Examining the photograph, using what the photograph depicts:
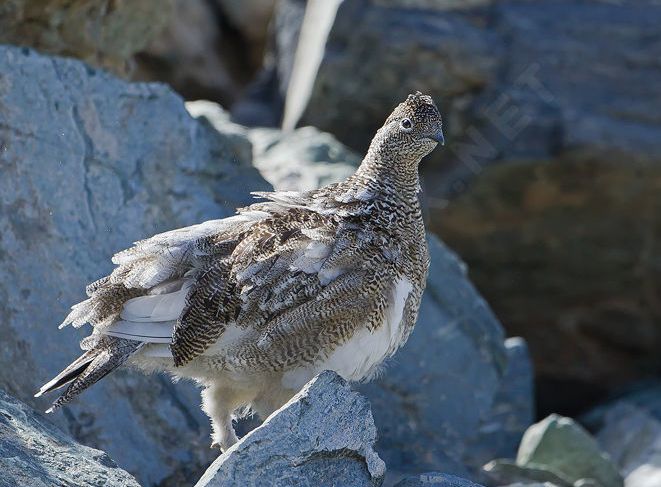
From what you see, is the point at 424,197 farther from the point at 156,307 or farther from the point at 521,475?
the point at 156,307

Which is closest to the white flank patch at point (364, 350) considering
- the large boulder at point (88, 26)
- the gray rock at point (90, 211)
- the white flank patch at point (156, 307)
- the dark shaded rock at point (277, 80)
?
the white flank patch at point (156, 307)

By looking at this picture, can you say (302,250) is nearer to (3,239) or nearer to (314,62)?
(3,239)

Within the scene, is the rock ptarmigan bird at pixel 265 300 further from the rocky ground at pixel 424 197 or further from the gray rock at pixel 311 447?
the gray rock at pixel 311 447

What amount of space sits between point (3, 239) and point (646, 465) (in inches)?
199

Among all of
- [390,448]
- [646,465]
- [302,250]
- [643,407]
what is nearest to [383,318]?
[302,250]

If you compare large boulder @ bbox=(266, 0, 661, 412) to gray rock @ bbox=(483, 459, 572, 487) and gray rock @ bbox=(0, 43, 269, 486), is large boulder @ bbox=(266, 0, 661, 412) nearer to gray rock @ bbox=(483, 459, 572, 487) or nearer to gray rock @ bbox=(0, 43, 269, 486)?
gray rock @ bbox=(483, 459, 572, 487)

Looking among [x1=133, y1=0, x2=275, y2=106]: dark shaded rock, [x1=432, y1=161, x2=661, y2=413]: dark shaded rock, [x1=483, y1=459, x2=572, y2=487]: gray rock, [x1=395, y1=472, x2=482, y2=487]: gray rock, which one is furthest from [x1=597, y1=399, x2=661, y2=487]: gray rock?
[x1=133, y1=0, x2=275, y2=106]: dark shaded rock

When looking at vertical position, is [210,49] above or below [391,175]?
below

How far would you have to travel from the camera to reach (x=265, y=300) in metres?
6.02

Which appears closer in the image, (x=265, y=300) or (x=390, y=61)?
(x=265, y=300)

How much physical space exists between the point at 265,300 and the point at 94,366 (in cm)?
88

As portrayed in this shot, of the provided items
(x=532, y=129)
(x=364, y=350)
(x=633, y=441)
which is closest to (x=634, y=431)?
(x=633, y=441)

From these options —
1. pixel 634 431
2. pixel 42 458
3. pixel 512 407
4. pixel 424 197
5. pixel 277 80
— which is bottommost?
pixel 634 431

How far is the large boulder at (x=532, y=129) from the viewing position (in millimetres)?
11383
